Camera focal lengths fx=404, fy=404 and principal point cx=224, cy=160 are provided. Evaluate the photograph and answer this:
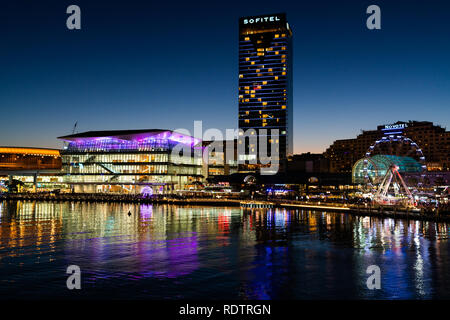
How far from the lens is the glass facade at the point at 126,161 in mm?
157625

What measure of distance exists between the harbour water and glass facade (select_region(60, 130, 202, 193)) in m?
97.0

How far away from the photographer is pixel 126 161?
160 m

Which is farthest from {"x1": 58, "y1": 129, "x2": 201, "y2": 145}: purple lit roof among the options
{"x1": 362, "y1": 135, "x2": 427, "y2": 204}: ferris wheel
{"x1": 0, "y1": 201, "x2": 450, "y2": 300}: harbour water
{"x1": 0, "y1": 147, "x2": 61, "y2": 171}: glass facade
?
{"x1": 0, "y1": 201, "x2": 450, "y2": 300}: harbour water

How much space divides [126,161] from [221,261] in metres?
130

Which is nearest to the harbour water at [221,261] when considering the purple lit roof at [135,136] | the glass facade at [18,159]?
the purple lit roof at [135,136]

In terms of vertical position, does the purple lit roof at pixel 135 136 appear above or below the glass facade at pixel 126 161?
above

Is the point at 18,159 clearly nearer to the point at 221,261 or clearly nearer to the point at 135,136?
the point at 135,136

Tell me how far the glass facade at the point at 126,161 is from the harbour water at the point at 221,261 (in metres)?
97.0

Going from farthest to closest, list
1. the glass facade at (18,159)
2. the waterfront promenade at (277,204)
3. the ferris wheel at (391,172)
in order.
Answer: the glass facade at (18,159), the ferris wheel at (391,172), the waterfront promenade at (277,204)

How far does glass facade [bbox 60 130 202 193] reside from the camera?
15762cm

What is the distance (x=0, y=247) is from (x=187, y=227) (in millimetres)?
25430

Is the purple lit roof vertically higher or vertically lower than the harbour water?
higher

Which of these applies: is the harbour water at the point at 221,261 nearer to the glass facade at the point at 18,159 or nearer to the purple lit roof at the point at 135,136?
the purple lit roof at the point at 135,136

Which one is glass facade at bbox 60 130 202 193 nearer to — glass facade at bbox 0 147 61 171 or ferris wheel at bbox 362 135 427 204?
glass facade at bbox 0 147 61 171
